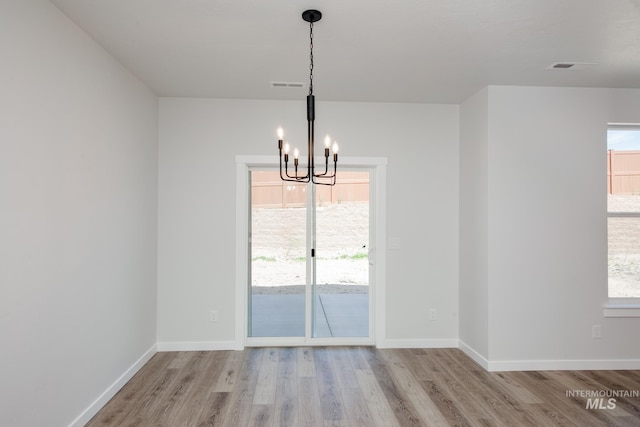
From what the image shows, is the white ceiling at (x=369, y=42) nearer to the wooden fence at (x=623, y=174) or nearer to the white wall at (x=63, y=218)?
the white wall at (x=63, y=218)

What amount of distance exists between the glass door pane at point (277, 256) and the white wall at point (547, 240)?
193cm

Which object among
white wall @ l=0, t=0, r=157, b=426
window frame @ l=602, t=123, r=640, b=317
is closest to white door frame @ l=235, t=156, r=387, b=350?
white wall @ l=0, t=0, r=157, b=426

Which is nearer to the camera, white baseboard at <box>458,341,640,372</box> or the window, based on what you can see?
white baseboard at <box>458,341,640,372</box>

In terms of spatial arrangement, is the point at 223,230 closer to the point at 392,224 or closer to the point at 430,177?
the point at 392,224

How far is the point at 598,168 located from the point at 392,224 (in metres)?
2.00

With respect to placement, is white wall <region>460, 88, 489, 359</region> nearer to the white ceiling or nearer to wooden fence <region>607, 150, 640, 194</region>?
the white ceiling

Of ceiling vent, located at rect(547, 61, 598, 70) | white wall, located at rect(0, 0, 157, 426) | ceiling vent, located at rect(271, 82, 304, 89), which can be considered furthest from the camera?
ceiling vent, located at rect(271, 82, 304, 89)

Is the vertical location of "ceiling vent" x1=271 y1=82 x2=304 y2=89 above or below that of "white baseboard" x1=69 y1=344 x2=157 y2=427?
above

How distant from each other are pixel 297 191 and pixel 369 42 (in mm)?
1910

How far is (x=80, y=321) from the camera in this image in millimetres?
2492

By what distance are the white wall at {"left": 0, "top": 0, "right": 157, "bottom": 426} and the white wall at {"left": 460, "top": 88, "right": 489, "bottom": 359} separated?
10.6 feet

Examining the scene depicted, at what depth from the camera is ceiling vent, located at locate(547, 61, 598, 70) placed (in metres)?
2.98

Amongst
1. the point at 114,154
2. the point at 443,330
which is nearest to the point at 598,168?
the point at 443,330

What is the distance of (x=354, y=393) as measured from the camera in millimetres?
2998
